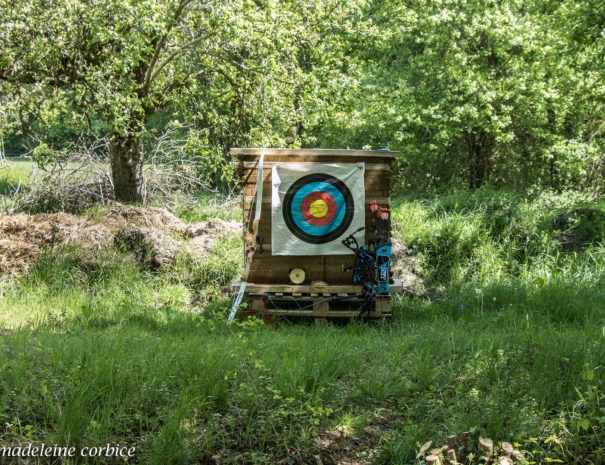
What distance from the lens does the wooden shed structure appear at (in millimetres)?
7801

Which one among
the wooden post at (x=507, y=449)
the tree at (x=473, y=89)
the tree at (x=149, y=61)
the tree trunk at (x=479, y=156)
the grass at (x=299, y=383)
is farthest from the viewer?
the tree trunk at (x=479, y=156)

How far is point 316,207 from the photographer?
7.91 m

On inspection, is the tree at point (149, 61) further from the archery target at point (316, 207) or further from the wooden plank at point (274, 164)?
the archery target at point (316, 207)

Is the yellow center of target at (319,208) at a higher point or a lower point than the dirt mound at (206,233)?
higher

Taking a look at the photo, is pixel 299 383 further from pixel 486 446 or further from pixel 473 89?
pixel 473 89

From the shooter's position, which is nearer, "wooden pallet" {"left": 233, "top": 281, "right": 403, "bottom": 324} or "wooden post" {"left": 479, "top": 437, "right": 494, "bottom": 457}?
"wooden post" {"left": 479, "top": 437, "right": 494, "bottom": 457}

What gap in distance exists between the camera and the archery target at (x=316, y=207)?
7824 mm

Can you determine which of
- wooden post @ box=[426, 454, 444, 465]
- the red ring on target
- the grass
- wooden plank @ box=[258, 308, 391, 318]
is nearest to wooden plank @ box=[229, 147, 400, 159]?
the red ring on target

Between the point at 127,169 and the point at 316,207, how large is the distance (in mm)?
4976

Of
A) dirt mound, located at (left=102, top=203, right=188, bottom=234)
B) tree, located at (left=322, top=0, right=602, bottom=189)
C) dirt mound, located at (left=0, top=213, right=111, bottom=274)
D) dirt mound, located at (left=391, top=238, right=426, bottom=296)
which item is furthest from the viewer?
tree, located at (left=322, top=0, right=602, bottom=189)

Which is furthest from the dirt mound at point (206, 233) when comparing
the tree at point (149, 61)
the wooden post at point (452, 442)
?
the wooden post at point (452, 442)

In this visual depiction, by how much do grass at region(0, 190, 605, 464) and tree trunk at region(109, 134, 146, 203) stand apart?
4.07m

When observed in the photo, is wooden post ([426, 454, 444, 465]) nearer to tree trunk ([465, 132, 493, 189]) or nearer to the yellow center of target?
the yellow center of target

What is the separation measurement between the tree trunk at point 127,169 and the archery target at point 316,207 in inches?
170
